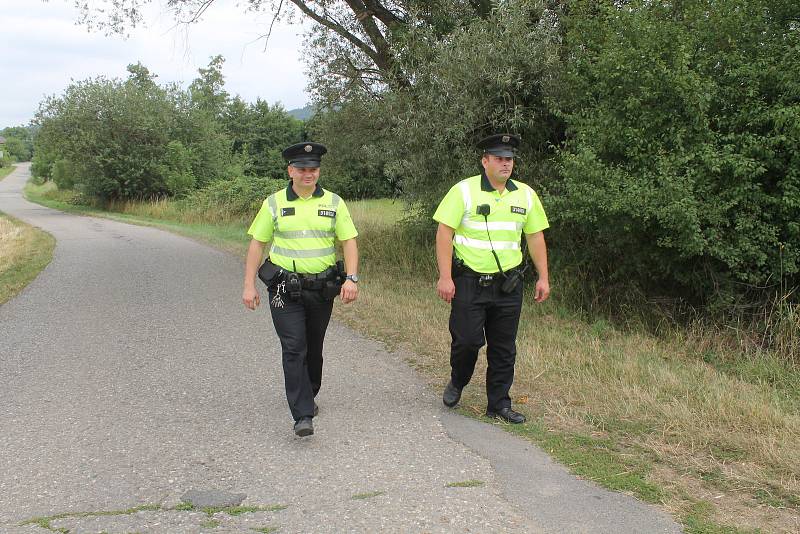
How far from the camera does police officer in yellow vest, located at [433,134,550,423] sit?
4.31 m

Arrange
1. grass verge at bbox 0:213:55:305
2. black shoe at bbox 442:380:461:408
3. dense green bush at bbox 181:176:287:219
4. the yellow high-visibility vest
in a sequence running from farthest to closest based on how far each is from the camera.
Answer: dense green bush at bbox 181:176:287:219, grass verge at bbox 0:213:55:305, black shoe at bbox 442:380:461:408, the yellow high-visibility vest

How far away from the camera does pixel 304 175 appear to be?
4113 mm

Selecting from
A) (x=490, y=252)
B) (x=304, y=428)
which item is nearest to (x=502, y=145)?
(x=490, y=252)

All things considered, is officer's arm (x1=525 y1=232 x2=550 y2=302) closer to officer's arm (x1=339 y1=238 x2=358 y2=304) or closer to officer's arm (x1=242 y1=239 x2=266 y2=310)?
officer's arm (x1=339 y1=238 x2=358 y2=304)

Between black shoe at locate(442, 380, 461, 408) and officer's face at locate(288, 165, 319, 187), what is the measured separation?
176cm

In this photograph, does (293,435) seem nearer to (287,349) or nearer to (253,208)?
(287,349)

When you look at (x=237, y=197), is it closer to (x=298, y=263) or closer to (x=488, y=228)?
(x=298, y=263)

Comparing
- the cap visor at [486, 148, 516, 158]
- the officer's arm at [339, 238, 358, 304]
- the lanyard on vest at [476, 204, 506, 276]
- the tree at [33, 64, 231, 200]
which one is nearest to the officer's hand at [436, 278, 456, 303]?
the lanyard on vest at [476, 204, 506, 276]

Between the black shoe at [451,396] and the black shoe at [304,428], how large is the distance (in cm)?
106

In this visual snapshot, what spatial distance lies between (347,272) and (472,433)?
132 cm

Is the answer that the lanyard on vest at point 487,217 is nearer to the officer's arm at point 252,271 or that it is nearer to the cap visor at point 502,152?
the cap visor at point 502,152

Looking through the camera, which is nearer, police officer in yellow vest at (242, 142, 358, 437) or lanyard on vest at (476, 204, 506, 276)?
police officer in yellow vest at (242, 142, 358, 437)

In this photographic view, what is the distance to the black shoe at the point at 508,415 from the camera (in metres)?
4.43

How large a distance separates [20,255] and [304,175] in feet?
41.5
